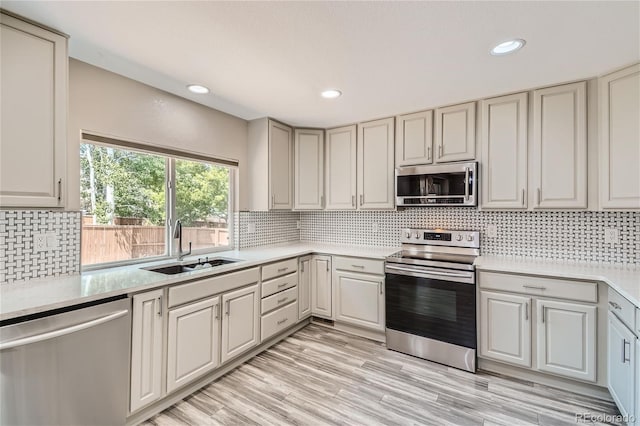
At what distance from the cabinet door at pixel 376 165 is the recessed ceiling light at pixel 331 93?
81 centimetres

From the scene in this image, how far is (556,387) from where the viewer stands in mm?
→ 2182

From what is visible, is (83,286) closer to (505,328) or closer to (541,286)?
(505,328)

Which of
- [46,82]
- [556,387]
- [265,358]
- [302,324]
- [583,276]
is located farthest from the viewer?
[302,324]

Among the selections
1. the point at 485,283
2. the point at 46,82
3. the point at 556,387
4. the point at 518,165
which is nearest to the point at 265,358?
the point at 485,283

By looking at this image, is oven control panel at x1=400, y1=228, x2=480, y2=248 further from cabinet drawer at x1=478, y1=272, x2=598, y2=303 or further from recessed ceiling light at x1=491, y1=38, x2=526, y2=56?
→ recessed ceiling light at x1=491, y1=38, x2=526, y2=56

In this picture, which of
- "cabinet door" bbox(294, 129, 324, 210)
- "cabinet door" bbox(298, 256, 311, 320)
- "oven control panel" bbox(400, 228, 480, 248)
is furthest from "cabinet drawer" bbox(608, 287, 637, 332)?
"cabinet door" bbox(294, 129, 324, 210)

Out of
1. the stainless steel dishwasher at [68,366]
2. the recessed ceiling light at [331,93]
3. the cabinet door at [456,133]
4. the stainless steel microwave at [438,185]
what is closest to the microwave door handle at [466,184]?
the stainless steel microwave at [438,185]

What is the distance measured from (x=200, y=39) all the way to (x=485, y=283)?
A: 107 inches

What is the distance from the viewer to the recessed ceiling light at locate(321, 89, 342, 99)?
2.47m

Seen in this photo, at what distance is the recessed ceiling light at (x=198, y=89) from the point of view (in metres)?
2.35

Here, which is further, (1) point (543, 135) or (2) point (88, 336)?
(1) point (543, 135)

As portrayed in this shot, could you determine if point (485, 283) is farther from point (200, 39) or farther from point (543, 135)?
point (200, 39)

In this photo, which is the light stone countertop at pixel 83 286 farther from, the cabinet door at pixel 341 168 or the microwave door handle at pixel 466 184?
the microwave door handle at pixel 466 184

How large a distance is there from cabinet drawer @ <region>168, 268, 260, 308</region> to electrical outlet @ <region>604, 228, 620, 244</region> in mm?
2983
